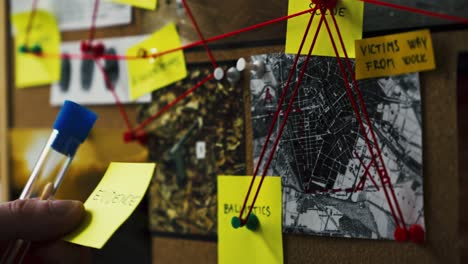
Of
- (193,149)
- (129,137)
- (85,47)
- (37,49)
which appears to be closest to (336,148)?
(193,149)

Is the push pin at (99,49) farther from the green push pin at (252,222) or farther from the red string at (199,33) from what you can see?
the green push pin at (252,222)

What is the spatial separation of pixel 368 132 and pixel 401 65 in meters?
0.08

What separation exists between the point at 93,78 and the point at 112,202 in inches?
10.3

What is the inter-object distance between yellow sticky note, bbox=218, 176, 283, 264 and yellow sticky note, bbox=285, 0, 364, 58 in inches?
6.3

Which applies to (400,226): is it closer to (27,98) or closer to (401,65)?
(401,65)

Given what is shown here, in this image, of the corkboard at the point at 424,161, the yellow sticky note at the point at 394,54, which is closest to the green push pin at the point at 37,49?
the corkboard at the point at 424,161

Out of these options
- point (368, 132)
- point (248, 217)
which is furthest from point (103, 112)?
point (368, 132)

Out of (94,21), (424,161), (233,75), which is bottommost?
(424,161)

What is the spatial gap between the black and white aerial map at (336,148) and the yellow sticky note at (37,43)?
0.38m

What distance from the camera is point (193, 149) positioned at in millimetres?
677

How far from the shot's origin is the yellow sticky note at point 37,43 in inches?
32.7

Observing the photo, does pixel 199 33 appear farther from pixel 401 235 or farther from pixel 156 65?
pixel 401 235

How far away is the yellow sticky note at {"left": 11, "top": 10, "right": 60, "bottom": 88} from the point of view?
83 cm

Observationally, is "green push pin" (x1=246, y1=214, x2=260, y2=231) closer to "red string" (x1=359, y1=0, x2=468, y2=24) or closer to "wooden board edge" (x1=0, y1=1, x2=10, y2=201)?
"red string" (x1=359, y1=0, x2=468, y2=24)
